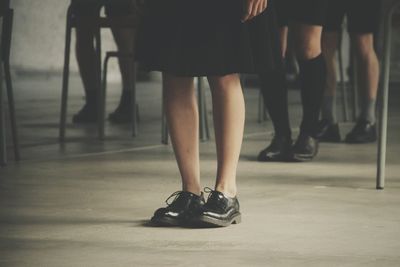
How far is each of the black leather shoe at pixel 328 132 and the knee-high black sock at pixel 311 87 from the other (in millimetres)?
636

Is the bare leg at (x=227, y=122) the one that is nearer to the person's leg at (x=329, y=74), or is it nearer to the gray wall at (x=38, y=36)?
the person's leg at (x=329, y=74)

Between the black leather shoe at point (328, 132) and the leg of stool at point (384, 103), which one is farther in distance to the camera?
the black leather shoe at point (328, 132)

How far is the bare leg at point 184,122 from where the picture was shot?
291 centimetres

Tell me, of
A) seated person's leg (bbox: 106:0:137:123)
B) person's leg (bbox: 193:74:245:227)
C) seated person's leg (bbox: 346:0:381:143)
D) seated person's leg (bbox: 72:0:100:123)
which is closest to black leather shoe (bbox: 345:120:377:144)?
seated person's leg (bbox: 346:0:381:143)

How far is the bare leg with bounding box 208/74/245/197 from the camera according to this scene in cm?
289

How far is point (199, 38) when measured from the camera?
2.84 meters

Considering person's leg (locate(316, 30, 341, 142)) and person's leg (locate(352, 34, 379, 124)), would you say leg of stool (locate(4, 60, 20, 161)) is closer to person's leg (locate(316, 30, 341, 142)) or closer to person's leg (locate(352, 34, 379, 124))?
person's leg (locate(316, 30, 341, 142))

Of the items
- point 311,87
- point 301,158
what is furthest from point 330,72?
point 301,158

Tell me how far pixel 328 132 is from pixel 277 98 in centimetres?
84

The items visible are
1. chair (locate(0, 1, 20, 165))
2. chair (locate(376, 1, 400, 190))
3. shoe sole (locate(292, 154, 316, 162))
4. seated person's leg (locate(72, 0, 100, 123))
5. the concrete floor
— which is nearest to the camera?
the concrete floor

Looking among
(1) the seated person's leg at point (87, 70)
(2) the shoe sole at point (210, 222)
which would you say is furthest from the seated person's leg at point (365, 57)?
(2) the shoe sole at point (210, 222)

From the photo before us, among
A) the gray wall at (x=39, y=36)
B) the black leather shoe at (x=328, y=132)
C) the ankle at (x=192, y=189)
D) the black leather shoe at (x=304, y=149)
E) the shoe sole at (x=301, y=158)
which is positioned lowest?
the gray wall at (x=39, y=36)

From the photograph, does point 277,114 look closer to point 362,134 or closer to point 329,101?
point 362,134

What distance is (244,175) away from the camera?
3795 millimetres
